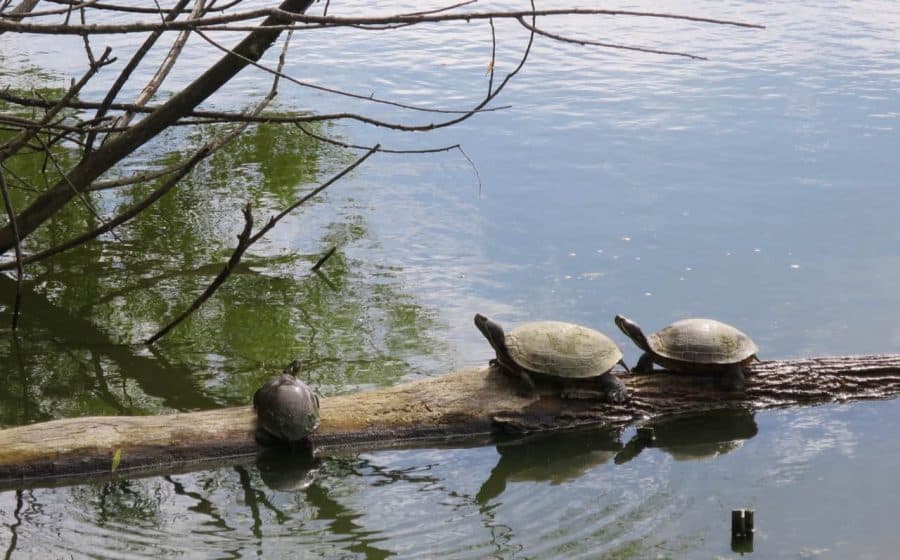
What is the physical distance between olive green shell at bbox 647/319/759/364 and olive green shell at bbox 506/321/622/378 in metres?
0.26

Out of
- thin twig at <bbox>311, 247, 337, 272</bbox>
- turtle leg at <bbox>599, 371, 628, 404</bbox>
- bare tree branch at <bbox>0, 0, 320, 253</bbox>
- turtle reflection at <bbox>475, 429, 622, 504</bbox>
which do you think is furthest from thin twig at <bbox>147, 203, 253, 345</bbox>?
turtle leg at <bbox>599, 371, 628, 404</bbox>

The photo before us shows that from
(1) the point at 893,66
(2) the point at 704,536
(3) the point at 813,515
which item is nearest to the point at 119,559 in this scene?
(2) the point at 704,536

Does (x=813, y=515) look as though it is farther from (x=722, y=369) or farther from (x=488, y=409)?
(x=488, y=409)

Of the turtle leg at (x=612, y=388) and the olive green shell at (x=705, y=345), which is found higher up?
the olive green shell at (x=705, y=345)

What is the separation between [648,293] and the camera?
22.2ft

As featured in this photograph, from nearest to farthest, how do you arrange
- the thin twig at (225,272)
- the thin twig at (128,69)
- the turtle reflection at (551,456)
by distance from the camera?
the thin twig at (128,69), the turtle reflection at (551,456), the thin twig at (225,272)

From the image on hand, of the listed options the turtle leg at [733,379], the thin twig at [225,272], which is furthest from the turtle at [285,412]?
the turtle leg at [733,379]

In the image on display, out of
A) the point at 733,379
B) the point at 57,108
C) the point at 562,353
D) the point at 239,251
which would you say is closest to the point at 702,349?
the point at 733,379

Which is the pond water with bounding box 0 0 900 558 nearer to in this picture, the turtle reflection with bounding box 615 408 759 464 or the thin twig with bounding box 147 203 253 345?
the turtle reflection with bounding box 615 408 759 464

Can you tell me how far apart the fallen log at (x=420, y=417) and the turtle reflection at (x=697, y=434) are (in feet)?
0.16

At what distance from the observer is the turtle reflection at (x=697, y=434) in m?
5.21

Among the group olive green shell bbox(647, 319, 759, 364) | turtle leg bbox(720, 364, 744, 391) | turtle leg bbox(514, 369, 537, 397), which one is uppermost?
olive green shell bbox(647, 319, 759, 364)

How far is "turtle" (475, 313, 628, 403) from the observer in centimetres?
525

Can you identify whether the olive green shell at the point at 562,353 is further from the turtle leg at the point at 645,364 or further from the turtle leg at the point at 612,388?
the turtle leg at the point at 645,364
